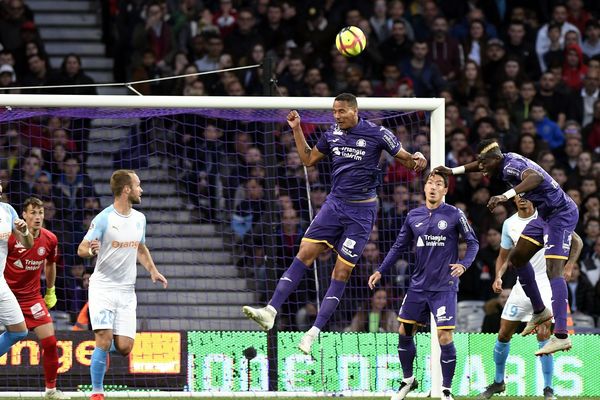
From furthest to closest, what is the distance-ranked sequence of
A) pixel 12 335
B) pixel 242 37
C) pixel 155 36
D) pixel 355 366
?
pixel 155 36 < pixel 242 37 < pixel 355 366 < pixel 12 335

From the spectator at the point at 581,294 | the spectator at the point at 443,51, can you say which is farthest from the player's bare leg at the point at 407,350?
the spectator at the point at 443,51

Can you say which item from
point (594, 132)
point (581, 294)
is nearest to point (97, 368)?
point (581, 294)

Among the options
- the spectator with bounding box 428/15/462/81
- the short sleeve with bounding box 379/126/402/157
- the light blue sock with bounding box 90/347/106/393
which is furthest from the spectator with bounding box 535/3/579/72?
the light blue sock with bounding box 90/347/106/393

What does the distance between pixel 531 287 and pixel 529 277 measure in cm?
12

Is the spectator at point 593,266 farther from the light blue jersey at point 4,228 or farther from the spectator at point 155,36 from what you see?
the light blue jersey at point 4,228

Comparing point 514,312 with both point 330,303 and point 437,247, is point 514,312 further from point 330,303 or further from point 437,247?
point 330,303

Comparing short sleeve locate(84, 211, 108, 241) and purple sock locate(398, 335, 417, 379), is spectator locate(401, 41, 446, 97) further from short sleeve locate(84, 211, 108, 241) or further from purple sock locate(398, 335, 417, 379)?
short sleeve locate(84, 211, 108, 241)

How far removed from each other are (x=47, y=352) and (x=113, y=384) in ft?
5.32

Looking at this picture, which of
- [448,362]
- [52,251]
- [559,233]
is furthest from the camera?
[52,251]

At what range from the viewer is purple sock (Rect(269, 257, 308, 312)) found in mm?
14055

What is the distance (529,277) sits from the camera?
14.9 meters

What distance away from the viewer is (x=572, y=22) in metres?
23.7

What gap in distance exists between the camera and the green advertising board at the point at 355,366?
1664 cm

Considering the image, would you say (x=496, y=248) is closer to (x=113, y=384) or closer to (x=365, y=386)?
(x=365, y=386)
